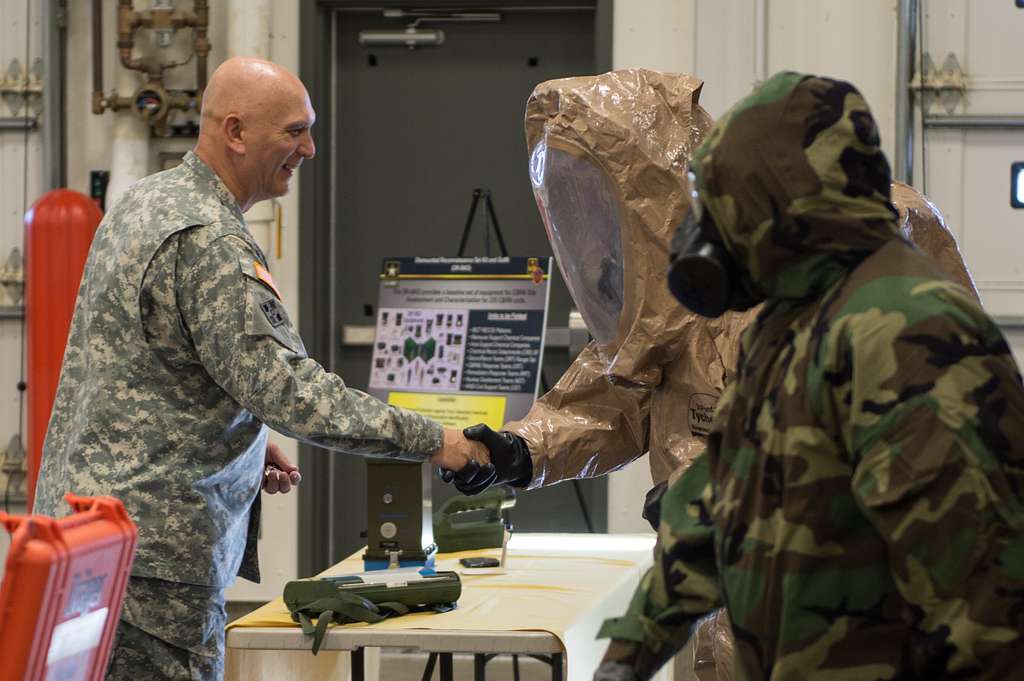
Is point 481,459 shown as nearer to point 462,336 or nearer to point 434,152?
point 462,336

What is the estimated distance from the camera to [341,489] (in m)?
6.05

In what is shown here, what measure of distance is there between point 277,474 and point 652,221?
1017mm

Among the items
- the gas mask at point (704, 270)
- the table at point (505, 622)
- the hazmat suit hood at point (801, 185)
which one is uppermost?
the hazmat suit hood at point (801, 185)

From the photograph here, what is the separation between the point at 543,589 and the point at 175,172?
3.96ft

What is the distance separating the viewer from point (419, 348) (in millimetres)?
5285

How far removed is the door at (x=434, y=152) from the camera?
5859 mm

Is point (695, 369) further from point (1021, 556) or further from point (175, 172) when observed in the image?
point (1021, 556)

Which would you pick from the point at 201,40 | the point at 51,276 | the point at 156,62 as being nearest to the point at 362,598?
the point at 51,276

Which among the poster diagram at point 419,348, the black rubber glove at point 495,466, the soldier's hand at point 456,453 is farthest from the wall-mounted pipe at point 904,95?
the soldier's hand at point 456,453

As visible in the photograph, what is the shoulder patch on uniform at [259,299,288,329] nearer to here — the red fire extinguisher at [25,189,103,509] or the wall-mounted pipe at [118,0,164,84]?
the red fire extinguisher at [25,189,103,509]

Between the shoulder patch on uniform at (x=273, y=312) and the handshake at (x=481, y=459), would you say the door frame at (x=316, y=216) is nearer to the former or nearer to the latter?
the handshake at (x=481, y=459)

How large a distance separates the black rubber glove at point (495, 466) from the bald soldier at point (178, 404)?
0.34m

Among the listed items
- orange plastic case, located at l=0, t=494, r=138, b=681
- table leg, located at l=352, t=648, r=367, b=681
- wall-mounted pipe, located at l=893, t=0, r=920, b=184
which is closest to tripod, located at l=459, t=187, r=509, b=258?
wall-mounted pipe, located at l=893, t=0, r=920, b=184

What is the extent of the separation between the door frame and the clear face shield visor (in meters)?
2.79
